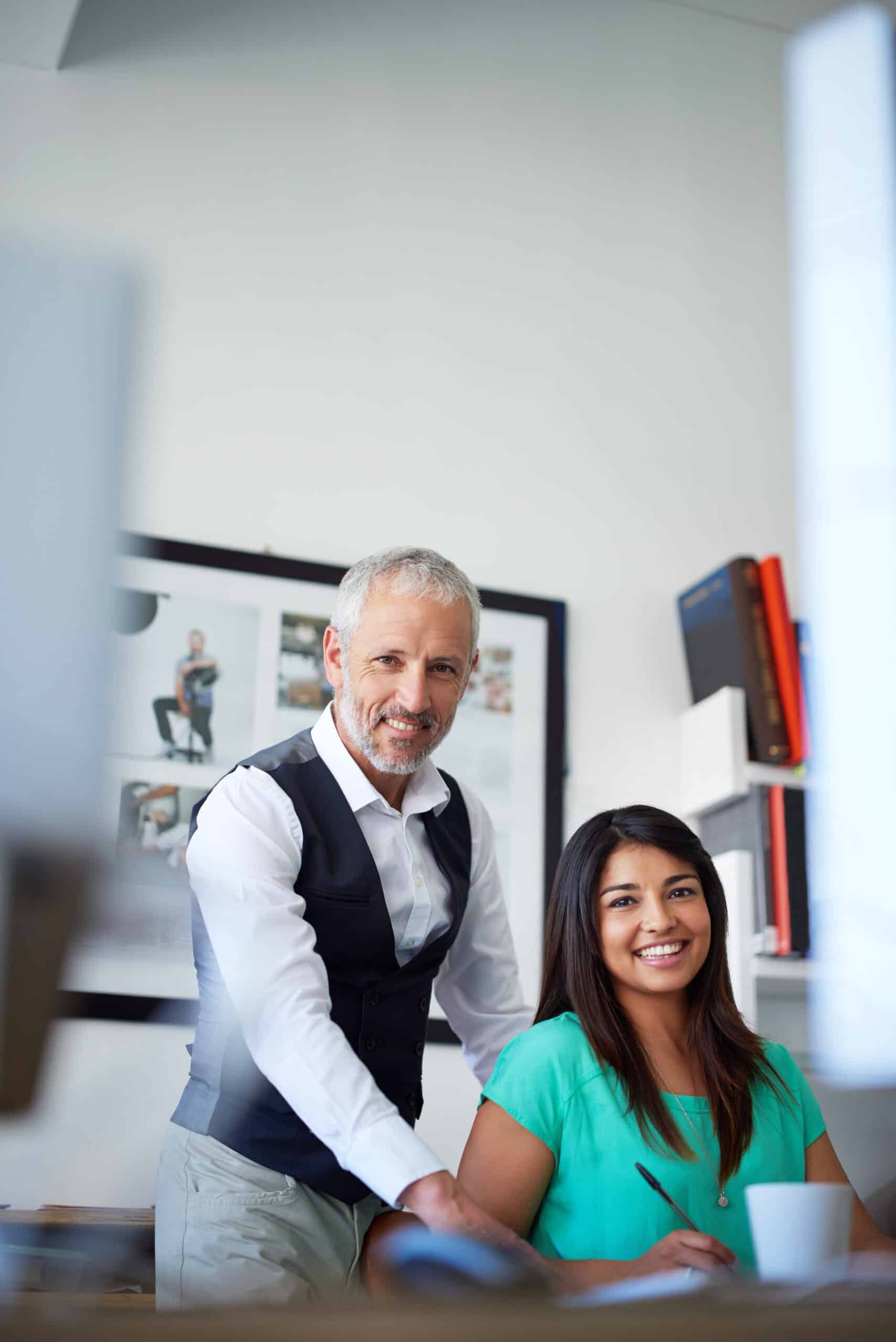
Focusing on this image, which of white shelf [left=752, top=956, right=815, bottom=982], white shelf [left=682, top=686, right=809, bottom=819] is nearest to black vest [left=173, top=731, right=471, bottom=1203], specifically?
white shelf [left=752, top=956, right=815, bottom=982]

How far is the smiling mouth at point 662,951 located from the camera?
2.52 ft

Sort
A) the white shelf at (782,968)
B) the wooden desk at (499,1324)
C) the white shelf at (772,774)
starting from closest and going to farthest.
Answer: the wooden desk at (499,1324), the white shelf at (782,968), the white shelf at (772,774)

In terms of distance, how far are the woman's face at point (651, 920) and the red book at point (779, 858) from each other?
47cm

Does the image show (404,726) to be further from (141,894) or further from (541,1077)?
(141,894)

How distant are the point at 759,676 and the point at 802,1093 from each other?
2.90 ft

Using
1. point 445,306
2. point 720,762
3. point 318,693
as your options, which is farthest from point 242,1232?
point 445,306

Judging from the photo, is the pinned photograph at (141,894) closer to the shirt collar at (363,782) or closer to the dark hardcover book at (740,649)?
the shirt collar at (363,782)

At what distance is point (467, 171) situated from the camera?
1194mm

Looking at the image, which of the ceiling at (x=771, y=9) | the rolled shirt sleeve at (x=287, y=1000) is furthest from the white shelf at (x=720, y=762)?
the ceiling at (x=771, y=9)

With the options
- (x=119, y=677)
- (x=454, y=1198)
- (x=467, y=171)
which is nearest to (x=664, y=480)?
(x=467, y=171)

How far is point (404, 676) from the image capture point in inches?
29.5

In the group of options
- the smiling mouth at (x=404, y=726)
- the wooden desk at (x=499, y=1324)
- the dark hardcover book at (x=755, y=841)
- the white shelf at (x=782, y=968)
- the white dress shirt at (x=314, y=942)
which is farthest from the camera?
the dark hardcover book at (x=755, y=841)

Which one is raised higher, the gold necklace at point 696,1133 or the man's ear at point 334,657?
the man's ear at point 334,657

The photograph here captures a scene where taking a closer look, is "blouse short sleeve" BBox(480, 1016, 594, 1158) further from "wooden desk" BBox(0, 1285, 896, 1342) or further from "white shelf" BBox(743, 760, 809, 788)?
"white shelf" BBox(743, 760, 809, 788)
